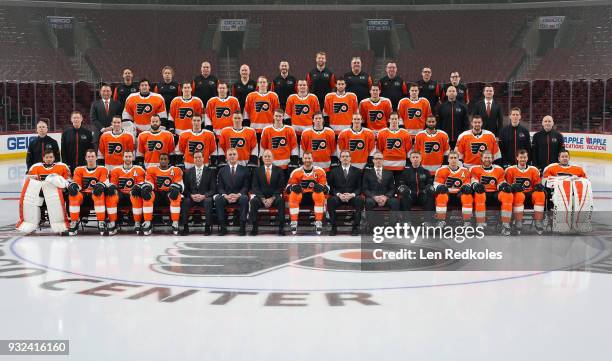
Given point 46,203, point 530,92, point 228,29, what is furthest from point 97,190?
point 228,29

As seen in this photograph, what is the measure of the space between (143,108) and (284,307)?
5.41 m

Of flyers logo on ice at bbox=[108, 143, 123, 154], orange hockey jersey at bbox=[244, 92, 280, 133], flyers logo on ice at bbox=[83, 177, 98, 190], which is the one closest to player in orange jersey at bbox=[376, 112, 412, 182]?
orange hockey jersey at bbox=[244, 92, 280, 133]

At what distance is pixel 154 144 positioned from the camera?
9461mm

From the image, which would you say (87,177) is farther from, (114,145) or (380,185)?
(380,185)

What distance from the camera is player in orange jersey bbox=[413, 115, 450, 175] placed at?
9430 mm

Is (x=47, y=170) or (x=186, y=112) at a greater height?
(x=186, y=112)

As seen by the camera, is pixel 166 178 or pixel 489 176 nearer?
pixel 489 176

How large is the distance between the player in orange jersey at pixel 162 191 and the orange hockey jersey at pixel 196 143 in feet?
0.98

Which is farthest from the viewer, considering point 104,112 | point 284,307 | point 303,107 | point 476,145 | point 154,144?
point 104,112

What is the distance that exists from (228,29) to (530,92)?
1101 cm

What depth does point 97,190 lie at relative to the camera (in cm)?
877

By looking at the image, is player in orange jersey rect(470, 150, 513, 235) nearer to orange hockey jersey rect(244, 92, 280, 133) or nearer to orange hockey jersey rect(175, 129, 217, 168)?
orange hockey jersey rect(244, 92, 280, 133)

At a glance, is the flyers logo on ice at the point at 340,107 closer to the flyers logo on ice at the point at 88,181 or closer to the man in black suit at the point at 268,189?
the man in black suit at the point at 268,189

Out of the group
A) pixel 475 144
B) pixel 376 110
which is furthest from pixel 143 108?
pixel 475 144
